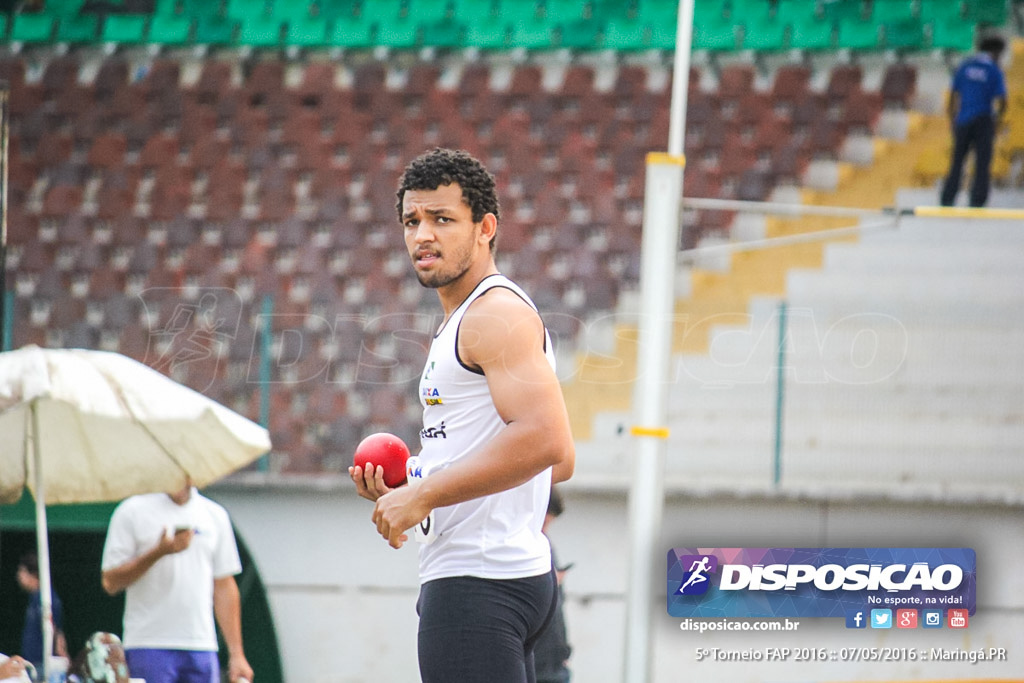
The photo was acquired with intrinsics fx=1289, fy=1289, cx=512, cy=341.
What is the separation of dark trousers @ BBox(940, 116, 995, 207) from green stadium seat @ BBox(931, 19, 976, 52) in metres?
1.45

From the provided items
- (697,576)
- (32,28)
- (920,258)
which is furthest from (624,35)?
(697,576)

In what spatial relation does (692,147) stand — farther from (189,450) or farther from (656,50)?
(189,450)

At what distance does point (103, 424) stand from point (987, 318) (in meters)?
4.32

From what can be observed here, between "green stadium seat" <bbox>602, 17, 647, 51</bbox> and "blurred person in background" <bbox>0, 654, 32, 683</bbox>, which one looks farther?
"green stadium seat" <bbox>602, 17, 647, 51</bbox>

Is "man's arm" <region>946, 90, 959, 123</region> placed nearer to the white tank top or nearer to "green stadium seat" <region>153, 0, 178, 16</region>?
"green stadium seat" <region>153, 0, 178, 16</region>

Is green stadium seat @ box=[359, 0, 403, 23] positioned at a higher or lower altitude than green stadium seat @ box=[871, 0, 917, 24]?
lower

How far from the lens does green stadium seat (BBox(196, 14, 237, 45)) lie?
9.74m

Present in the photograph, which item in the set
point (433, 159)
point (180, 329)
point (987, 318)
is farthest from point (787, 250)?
point (433, 159)

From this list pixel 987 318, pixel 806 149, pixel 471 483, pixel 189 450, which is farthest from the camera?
pixel 806 149

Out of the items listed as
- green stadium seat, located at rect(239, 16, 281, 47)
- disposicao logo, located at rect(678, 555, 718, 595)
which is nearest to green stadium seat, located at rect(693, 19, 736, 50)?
green stadium seat, located at rect(239, 16, 281, 47)

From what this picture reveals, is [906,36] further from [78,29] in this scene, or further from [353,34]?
[78,29]

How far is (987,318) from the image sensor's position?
657 centimetres

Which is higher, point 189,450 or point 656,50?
point 656,50

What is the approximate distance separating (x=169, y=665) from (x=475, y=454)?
335cm
